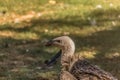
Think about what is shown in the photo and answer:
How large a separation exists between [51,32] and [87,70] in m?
5.67

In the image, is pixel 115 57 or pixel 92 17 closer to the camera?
pixel 115 57

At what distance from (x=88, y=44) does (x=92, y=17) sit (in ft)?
6.95

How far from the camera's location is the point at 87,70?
6426 millimetres

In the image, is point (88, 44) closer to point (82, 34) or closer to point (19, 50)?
point (82, 34)

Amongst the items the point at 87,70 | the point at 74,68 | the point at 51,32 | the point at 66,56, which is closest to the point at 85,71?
the point at 87,70

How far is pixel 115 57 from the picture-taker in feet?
33.4

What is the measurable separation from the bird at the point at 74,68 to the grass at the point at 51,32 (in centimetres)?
232

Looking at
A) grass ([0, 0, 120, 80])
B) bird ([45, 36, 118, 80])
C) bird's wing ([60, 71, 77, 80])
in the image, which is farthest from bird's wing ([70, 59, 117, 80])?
grass ([0, 0, 120, 80])

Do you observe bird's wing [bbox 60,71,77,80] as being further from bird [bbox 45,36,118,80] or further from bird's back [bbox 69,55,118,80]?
bird's back [bbox 69,55,118,80]

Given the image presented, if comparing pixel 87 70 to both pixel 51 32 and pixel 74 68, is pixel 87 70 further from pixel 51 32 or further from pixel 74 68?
pixel 51 32

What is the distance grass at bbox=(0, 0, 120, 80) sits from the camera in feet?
31.7

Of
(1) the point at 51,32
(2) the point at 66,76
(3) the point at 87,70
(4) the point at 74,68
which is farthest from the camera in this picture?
(1) the point at 51,32

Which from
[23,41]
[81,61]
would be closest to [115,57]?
[23,41]

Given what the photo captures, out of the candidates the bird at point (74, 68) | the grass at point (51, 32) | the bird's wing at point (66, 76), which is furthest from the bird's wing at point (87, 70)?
the grass at point (51, 32)
